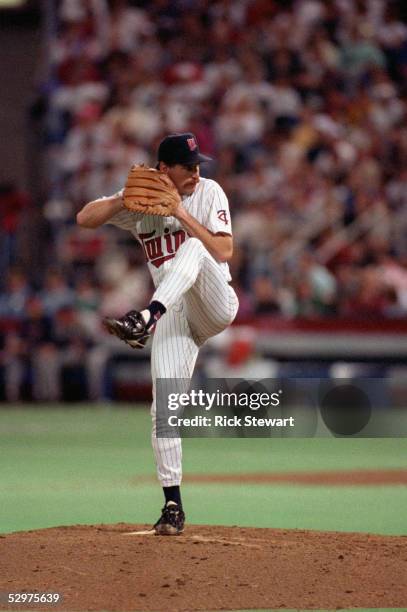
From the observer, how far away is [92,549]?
5.53m

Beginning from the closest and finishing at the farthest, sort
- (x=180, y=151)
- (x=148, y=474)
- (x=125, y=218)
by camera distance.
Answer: (x=180, y=151) < (x=125, y=218) < (x=148, y=474)

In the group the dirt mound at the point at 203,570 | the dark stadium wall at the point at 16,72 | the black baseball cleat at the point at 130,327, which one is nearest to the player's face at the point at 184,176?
the black baseball cleat at the point at 130,327

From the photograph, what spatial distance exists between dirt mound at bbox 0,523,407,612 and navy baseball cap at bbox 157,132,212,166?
69.7 inches

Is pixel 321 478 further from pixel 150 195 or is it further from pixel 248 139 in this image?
pixel 248 139

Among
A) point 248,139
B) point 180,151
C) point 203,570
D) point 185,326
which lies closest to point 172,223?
point 180,151

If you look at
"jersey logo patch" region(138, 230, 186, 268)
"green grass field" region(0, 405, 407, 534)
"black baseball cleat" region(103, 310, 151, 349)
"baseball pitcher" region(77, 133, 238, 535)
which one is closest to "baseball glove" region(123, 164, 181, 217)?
"baseball pitcher" region(77, 133, 238, 535)

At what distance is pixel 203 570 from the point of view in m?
5.11

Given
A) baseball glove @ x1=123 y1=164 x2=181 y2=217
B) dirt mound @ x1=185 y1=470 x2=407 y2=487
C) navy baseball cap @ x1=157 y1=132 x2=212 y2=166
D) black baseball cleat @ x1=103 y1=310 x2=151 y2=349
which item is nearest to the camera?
black baseball cleat @ x1=103 y1=310 x2=151 y2=349

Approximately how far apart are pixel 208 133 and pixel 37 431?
5.11 meters

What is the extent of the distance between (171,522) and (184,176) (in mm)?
1655

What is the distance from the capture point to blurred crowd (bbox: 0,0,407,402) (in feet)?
47.8

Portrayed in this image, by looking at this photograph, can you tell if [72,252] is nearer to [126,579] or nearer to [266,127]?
[266,127]

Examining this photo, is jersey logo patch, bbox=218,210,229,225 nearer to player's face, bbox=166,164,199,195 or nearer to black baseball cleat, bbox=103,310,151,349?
player's face, bbox=166,164,199,195

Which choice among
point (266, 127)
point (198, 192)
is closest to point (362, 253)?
point (266, 127)
